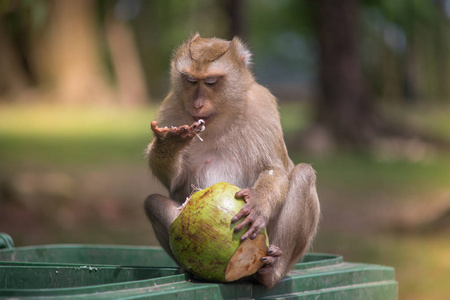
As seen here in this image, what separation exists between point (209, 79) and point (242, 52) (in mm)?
449

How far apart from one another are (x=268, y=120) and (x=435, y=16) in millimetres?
12678

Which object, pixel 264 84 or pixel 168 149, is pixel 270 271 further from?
pixel 264 84

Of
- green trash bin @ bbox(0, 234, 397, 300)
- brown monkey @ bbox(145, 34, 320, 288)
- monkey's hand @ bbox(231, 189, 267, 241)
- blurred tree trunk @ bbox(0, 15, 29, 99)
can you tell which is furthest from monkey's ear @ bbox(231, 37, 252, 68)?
blurred tree trunk @ bbox(0, 15, 29, 99)

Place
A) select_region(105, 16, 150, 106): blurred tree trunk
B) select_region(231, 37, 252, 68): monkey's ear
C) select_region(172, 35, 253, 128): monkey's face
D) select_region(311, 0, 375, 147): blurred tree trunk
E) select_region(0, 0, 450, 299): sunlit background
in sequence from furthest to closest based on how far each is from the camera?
select_region(105, 16, 150, 106): blurred tree trunk < select_region(311, 0, 375, 147): blurred tree trunk < select_region(0, 0, 450, 299): sunlit background < select_region(231, 37, 252, 68): monkey's ear < select_region(172, 35, 253, 128): monkey's face

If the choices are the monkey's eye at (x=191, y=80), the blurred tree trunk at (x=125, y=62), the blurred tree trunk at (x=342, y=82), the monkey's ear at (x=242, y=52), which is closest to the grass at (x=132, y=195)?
the blurred tree trunk at (x=342, y=82)

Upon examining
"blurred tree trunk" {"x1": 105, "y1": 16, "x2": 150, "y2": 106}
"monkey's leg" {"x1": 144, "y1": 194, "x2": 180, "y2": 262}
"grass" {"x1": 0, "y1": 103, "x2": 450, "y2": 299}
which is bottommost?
"monkey's leg" {"x1": 144, "y1": 194, "x2": 180, "y2": 262}

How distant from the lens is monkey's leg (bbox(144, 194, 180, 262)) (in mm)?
3910

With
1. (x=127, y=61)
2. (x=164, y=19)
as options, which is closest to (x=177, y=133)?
(x=164, y=19)

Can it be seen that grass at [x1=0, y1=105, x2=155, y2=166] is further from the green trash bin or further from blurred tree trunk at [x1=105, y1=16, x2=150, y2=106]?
the green trash bin

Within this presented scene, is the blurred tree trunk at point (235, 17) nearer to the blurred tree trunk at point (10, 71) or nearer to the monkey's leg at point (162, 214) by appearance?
the monkey's leg at point (162, 214)

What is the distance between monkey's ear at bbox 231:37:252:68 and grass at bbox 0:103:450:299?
2217 mm

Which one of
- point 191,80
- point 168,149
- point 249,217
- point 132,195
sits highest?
point 132,195

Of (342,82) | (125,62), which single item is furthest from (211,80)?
(125,62)

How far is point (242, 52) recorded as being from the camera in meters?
4.44
